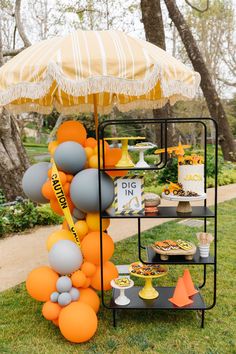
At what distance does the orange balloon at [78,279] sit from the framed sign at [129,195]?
655 mm

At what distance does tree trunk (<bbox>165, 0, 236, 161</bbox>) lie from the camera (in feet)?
41.8

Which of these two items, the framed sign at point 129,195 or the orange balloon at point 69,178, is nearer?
the framed sign at point 129,195

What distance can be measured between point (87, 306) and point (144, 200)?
3.42 feet

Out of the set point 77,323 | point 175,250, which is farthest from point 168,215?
point 77,323

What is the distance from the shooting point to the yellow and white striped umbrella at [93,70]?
289cm

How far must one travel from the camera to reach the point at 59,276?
11.3 feet

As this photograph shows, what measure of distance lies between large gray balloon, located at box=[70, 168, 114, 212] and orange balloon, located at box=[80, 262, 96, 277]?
0.50 meters

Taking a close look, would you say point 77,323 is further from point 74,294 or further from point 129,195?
point 129,195

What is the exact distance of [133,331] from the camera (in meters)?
3.39

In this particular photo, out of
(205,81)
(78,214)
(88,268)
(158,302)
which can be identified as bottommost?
(158,302)

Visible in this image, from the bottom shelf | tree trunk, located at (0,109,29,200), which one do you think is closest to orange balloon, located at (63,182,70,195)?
the bottom shelf

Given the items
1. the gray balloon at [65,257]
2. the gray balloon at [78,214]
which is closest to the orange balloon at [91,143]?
the gray balloon at [78,214]

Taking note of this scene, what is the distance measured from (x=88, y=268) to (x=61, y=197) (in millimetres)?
688

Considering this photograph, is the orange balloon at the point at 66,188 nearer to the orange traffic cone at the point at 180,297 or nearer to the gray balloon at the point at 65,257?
the gray balloon at the point at 65,257
